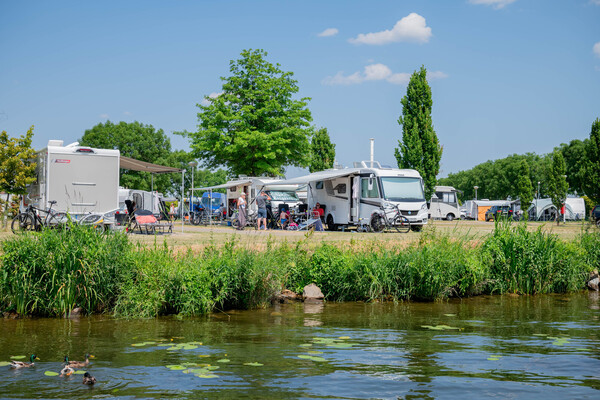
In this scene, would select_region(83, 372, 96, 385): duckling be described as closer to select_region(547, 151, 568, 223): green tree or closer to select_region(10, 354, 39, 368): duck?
select_region(10, 354, 39, 368): duck

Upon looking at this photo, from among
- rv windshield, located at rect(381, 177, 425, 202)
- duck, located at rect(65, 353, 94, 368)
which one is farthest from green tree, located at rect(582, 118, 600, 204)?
duck, located at rect(65, 353, 94, 368)

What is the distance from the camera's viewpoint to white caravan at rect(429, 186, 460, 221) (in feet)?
151

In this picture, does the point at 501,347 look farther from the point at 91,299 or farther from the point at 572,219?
the point at 572,219

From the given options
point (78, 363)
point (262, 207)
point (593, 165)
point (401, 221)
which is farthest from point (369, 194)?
point (593, 165)

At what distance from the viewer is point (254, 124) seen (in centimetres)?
3484

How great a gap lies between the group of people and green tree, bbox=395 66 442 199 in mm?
11634

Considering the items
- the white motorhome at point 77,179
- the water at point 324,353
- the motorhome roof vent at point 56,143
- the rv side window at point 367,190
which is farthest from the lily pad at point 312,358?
the rv side window at point 367,190

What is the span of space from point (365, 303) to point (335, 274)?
2.53 feet

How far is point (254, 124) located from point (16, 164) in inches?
682

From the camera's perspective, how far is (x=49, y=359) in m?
6.67

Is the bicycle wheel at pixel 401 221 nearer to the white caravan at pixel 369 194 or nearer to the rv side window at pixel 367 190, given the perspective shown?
the white caravan at pixel 369 194

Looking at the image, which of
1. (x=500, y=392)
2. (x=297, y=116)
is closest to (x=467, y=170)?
(x=297, y=116)

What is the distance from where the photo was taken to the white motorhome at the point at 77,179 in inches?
640

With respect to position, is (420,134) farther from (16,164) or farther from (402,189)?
(16,164)
